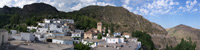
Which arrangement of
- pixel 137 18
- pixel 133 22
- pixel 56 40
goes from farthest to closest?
pixel 137 18 < pixel 133 22 < pixel 56 40

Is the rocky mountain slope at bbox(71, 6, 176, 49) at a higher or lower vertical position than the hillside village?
higher

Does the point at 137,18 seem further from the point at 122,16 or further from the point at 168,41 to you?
the point at 168,41

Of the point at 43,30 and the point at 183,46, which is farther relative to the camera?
the point at 183,46

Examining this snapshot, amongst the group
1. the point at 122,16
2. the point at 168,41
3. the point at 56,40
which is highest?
the point at 122,16

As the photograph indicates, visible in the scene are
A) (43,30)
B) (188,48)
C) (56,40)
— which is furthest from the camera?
(188,48)

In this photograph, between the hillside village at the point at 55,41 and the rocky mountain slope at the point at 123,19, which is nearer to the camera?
the hillside village at the point at 55,41

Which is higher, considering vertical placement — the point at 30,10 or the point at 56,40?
the point at 30,10

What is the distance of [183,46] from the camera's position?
52.6 metres

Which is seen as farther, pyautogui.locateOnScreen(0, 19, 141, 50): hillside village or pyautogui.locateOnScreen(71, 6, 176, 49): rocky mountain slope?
pyautogui.locateOnScreen(71, 6, 176, 49): rocky mountain slope

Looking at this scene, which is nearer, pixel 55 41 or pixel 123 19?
pixel 55 41

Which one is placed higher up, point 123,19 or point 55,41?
point 123,19

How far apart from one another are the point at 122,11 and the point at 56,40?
325 ft

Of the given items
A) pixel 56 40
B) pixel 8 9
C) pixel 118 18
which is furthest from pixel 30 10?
pixel 56 40

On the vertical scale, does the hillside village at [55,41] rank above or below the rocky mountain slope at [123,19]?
below
